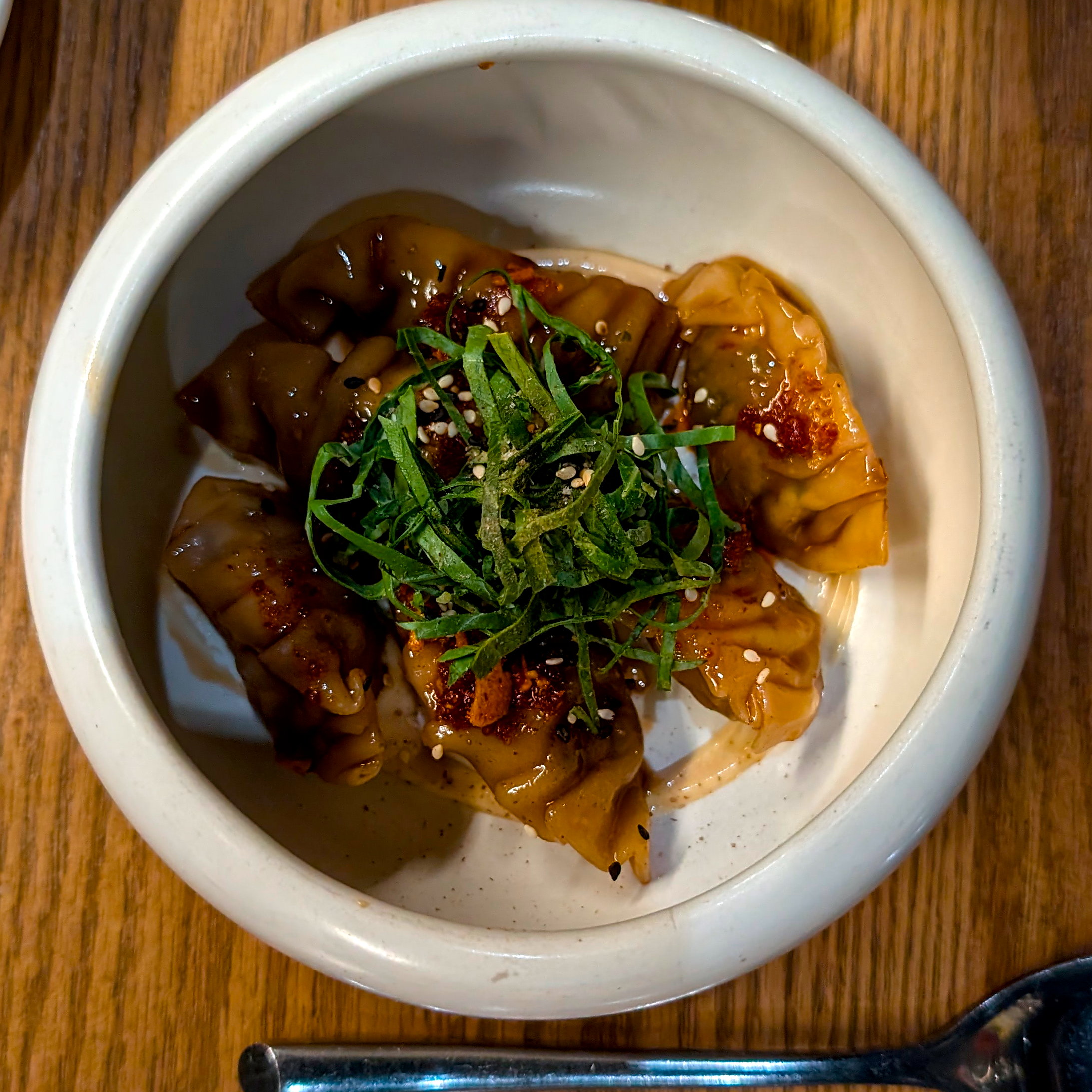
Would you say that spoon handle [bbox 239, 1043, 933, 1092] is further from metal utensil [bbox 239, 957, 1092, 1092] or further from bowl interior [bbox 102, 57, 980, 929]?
bowl interior [bbox 102, 57, 980, 929]

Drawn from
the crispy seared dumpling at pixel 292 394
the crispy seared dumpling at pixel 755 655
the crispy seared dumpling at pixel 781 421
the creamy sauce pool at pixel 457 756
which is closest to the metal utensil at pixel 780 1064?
the creamy sauce pool at pixel 457 756

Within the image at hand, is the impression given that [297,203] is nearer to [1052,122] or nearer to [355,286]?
[355,286]

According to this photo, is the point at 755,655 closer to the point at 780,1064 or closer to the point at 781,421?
the point at 781,421

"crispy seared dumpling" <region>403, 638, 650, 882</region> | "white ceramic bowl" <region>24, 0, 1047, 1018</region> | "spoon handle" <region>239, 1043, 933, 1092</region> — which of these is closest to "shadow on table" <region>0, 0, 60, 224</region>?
"white ceramic bowl" <region>24, 0, 1047, 1018</region>

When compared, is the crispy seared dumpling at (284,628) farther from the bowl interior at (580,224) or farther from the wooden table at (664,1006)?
the wooden table at (664,1006)

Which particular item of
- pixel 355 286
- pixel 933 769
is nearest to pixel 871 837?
pixel 933 769

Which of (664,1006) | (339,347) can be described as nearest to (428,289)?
(339,347)
